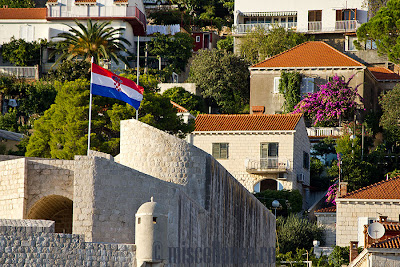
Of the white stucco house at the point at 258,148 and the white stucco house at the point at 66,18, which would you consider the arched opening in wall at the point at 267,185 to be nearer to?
the white stucco house at the point at 258,148

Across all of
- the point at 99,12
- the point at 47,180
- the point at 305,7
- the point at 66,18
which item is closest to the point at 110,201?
the point at 47,180

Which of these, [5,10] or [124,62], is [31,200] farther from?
[5,10]

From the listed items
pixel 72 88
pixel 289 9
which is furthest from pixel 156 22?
pixel 72 88

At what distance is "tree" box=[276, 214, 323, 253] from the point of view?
50344 mm

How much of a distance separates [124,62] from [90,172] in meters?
46.9

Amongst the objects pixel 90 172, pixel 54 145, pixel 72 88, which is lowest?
pixel 90 172

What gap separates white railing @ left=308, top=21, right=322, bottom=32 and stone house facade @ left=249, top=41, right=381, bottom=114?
7767 mm

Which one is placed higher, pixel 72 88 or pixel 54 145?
pixel 72 88

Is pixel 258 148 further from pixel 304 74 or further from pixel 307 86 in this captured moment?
pixel 304 74

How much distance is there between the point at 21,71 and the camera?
240 ft

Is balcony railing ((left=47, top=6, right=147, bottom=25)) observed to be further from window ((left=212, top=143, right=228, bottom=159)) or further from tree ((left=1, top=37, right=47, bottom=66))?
window ((left=212, top=143, right=228, bottom=159))

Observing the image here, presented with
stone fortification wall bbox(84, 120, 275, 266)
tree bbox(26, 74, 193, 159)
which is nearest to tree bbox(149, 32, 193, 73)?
tree bbox(26, 74, 193, 159)

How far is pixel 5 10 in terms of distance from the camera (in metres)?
79.9

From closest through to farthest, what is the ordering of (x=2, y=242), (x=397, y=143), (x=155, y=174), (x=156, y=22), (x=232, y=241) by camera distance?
(x=2, y=242), (x=155, y=174), (x=232, y=241), (x=397, y=143), (x=156, y=22)
